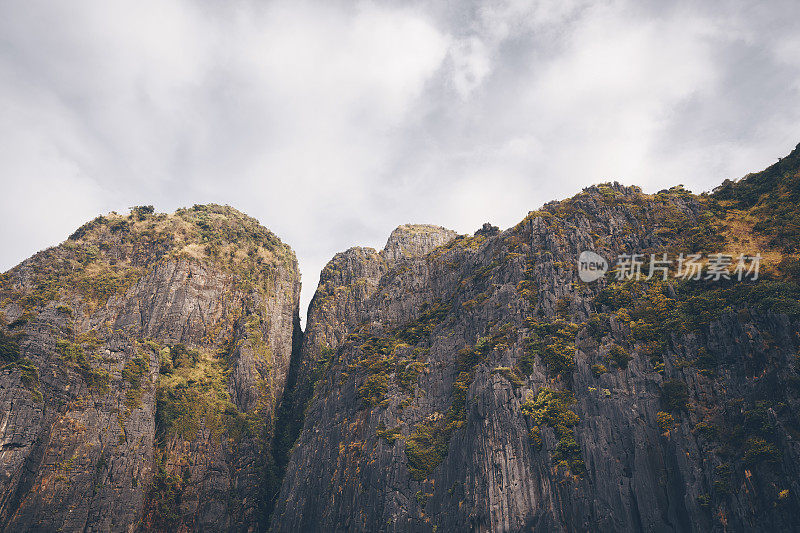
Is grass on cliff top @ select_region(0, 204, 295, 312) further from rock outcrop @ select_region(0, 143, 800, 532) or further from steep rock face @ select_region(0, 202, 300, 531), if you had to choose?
rock outcrop @ select_region(0, 143, 800, 532)

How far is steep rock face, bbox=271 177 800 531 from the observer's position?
3819cm

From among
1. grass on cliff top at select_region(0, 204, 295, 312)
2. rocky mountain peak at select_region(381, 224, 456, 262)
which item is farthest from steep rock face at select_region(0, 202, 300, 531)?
rocky mountain peak at select_region(381, 224, 456, 262)

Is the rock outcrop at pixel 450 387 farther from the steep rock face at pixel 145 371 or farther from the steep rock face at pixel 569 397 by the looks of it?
the steep rock face at pixel 145 371

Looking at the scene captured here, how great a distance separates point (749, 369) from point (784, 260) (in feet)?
46.4

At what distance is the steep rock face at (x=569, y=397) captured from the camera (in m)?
38.2

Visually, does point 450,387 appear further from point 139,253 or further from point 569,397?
point 139,253

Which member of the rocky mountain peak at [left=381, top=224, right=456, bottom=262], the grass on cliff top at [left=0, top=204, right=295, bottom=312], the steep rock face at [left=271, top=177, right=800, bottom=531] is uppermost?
the rocky mountain peak at [left=381, top=224, right=456, bottom=262]

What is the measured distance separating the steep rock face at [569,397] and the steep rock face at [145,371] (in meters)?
15.8

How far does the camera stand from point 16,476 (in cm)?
4866

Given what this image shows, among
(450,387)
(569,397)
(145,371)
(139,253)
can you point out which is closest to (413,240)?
(139,253)

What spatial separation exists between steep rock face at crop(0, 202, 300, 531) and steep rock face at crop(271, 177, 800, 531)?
15.8m

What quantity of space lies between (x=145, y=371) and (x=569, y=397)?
61.4 m

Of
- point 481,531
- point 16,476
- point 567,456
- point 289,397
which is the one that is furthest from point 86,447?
point 567,456

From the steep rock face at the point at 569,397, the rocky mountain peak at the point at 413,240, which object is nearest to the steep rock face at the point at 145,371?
the steep rock face at the point at 569,397
